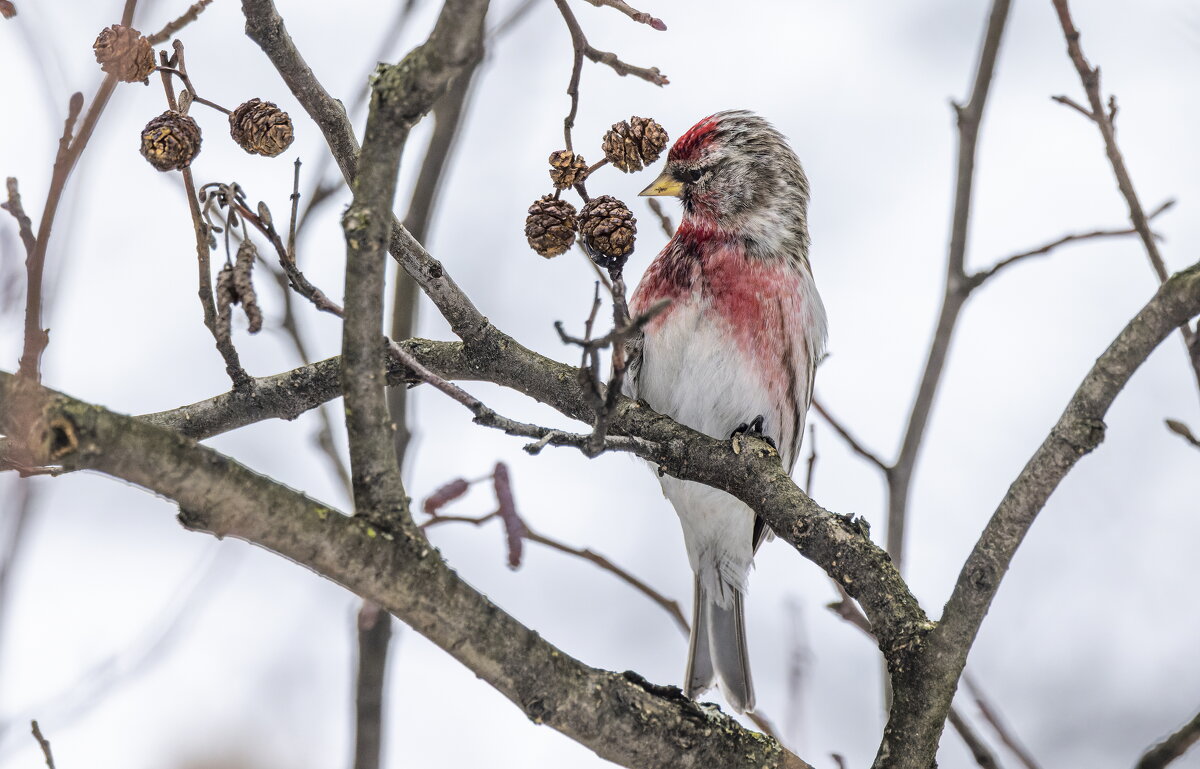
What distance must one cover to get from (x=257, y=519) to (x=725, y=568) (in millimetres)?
2571

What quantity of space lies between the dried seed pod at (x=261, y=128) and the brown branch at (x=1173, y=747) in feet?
5.03

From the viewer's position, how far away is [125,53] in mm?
1526

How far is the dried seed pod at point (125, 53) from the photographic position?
4.96 feet

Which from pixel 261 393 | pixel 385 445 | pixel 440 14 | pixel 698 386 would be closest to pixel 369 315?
pixel 385 445

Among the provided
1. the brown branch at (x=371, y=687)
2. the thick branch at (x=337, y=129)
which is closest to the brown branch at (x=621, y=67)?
the thick branch at (x=337, y=129)

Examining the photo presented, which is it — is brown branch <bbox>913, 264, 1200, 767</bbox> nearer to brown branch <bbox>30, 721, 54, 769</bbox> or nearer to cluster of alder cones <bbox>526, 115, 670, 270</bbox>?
cluster of alder cones <bbox>526, 115, 670, 270</bbox>

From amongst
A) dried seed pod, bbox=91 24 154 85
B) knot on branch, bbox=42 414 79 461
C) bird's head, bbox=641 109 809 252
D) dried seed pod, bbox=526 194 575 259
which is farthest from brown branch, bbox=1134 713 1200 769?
bird's head, bbox=641 109 809 252

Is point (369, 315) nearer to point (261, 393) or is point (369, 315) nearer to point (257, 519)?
point (257, 519)

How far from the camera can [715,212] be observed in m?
3.39

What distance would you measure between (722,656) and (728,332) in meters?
1.04

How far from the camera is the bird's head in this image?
3391 millimetres

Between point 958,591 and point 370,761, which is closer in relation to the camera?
point 958,591

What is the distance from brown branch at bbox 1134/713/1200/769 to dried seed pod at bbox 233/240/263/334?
4.33 feet

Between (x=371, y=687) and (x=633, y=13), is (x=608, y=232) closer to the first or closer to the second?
(x=633, y=13)
